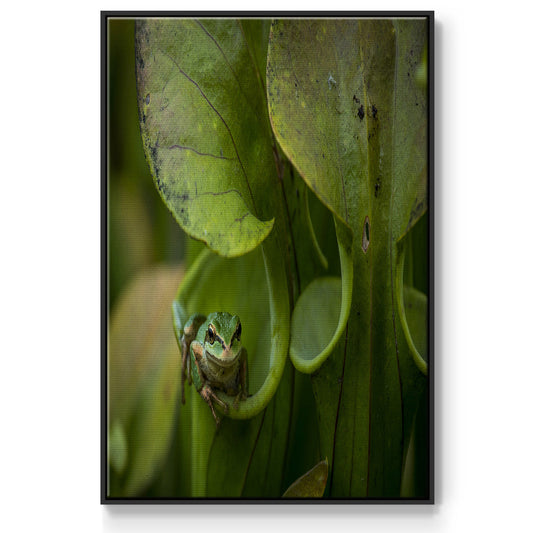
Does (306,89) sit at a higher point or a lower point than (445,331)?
higher

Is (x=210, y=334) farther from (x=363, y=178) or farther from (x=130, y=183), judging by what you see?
(x=363, y=178)

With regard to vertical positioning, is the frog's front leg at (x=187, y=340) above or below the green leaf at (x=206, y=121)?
below

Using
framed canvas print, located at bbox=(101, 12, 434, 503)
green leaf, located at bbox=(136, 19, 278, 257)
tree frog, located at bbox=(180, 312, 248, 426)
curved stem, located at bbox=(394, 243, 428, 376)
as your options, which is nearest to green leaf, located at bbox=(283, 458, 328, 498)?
framed canvas print, located at bbox=(101, 12, 434, 503)

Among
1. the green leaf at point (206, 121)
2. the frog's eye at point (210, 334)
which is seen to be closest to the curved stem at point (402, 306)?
the green leaf at point (206, 121)

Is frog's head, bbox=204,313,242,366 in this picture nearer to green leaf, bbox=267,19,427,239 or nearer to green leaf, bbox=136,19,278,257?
green leaf, bbox=136,19,278,257

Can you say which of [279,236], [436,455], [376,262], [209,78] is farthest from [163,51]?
[436,455]

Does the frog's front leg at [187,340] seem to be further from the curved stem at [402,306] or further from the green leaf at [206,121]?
the curved stem at [402,306]
